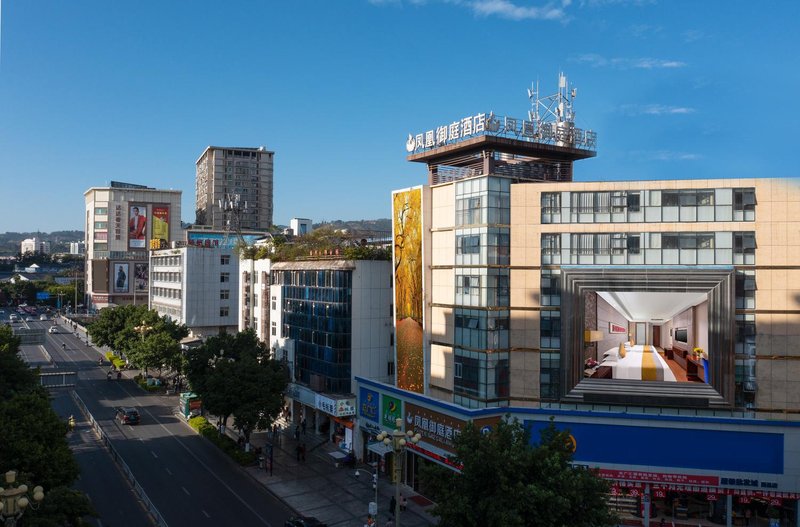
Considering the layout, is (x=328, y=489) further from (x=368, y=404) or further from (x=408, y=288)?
(x=408, y=288)

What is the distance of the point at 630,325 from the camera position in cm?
3750

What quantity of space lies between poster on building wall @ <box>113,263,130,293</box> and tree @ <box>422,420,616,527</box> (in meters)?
135

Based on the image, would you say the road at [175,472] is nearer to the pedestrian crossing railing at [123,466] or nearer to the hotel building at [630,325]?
the pedestrian crossing railing at [123,466]

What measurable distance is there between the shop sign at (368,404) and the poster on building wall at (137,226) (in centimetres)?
11496

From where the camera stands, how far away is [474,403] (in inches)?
1521

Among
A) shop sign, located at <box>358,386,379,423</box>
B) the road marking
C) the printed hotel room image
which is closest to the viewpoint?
the printed hotel room image

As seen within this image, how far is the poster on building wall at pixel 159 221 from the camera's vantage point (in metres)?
146

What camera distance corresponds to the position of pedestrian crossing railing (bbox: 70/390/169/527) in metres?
36.7

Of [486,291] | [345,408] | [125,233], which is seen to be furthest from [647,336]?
[125,233]

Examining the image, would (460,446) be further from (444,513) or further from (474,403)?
(474,403)

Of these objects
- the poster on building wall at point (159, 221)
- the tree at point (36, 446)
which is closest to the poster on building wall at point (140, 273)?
the poster on building wall at point (159, 221)

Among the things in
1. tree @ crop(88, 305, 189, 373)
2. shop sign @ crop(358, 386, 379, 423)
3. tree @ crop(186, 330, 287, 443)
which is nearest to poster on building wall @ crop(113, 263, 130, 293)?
tree @ crop(88, 305, 189, 373)

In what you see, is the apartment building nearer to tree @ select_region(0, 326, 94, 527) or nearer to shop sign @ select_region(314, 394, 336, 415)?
shop sign @ select_region(314, 394, 336, 415)

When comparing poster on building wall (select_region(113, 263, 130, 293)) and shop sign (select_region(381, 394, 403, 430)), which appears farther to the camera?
poster on building wall (select_region(113, 263, 130, 293))
